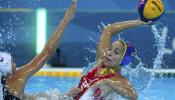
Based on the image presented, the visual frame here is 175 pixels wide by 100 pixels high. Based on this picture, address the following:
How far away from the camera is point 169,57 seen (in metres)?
7.46

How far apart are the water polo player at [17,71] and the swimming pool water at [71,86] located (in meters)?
2.87

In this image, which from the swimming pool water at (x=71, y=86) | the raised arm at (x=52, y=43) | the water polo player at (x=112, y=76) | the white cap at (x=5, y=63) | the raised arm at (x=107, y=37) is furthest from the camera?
the swimming pool water at (x=71, y=86)

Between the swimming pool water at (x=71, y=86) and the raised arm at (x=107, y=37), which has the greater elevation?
the raised arm at (x=107, y=37)

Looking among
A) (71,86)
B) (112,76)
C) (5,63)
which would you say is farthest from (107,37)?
(71,86)

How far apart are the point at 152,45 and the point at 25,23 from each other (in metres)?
2.06

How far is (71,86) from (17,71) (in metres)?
3.48

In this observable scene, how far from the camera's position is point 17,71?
346 centimetres

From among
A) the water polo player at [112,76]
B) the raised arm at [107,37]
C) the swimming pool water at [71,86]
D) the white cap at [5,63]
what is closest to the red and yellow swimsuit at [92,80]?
the water polo player at [112,76]

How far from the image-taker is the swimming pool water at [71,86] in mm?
6508

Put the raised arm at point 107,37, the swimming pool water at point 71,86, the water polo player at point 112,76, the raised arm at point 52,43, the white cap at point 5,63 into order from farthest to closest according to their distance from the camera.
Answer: the swimming pool water at point 71,86
the raised arm at point 107,37
the raised arm at point 52,43
the water polo player at point 112,76
the white cap at point 5,63

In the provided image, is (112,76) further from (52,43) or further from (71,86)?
(71,86)

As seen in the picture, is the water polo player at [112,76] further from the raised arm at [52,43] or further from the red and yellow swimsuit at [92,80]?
the raised arm at [52,43]

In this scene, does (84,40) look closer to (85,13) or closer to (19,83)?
(85,13)

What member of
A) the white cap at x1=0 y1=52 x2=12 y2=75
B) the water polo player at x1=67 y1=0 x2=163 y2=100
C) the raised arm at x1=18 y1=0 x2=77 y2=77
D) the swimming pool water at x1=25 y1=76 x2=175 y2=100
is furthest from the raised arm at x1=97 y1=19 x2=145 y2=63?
the swimming pool water at x1=25 y1=76 x2=175 y2=100
